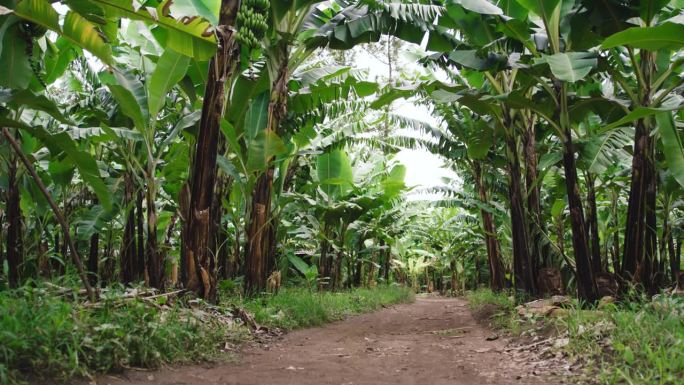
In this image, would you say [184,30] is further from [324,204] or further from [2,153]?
[324,204]

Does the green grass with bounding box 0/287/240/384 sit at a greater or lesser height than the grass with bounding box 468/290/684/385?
greater

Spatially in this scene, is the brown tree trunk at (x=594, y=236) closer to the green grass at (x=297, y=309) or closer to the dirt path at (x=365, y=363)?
the dirt path at (x=365, y=363)

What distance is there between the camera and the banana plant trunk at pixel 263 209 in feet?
22.1

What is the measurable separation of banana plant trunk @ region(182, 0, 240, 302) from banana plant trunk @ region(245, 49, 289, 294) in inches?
57.8

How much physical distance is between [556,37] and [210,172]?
401cm

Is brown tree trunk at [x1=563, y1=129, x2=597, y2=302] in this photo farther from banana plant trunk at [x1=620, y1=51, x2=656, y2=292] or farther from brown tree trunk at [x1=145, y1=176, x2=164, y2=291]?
brown tree trunk at [x1=145, y1=176, x2=164, y2=291]

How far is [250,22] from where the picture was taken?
5.41 m

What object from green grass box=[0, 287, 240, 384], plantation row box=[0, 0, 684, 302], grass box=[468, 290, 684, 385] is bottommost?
grass box=[468, 290, 684, 385]

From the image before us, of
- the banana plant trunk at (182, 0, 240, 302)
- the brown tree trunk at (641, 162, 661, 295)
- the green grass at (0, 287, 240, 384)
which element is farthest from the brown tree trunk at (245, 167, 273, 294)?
the brown tree trunk at (641, 162, 661, 295)

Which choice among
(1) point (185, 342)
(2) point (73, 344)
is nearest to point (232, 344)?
(1) point (185, 342)

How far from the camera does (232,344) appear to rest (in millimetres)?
4742

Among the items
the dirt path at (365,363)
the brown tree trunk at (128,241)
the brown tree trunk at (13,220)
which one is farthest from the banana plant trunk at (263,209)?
the brown tree trunk at (13,220)

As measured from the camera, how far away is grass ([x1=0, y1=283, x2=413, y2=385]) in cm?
288

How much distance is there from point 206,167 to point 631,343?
152 inches
